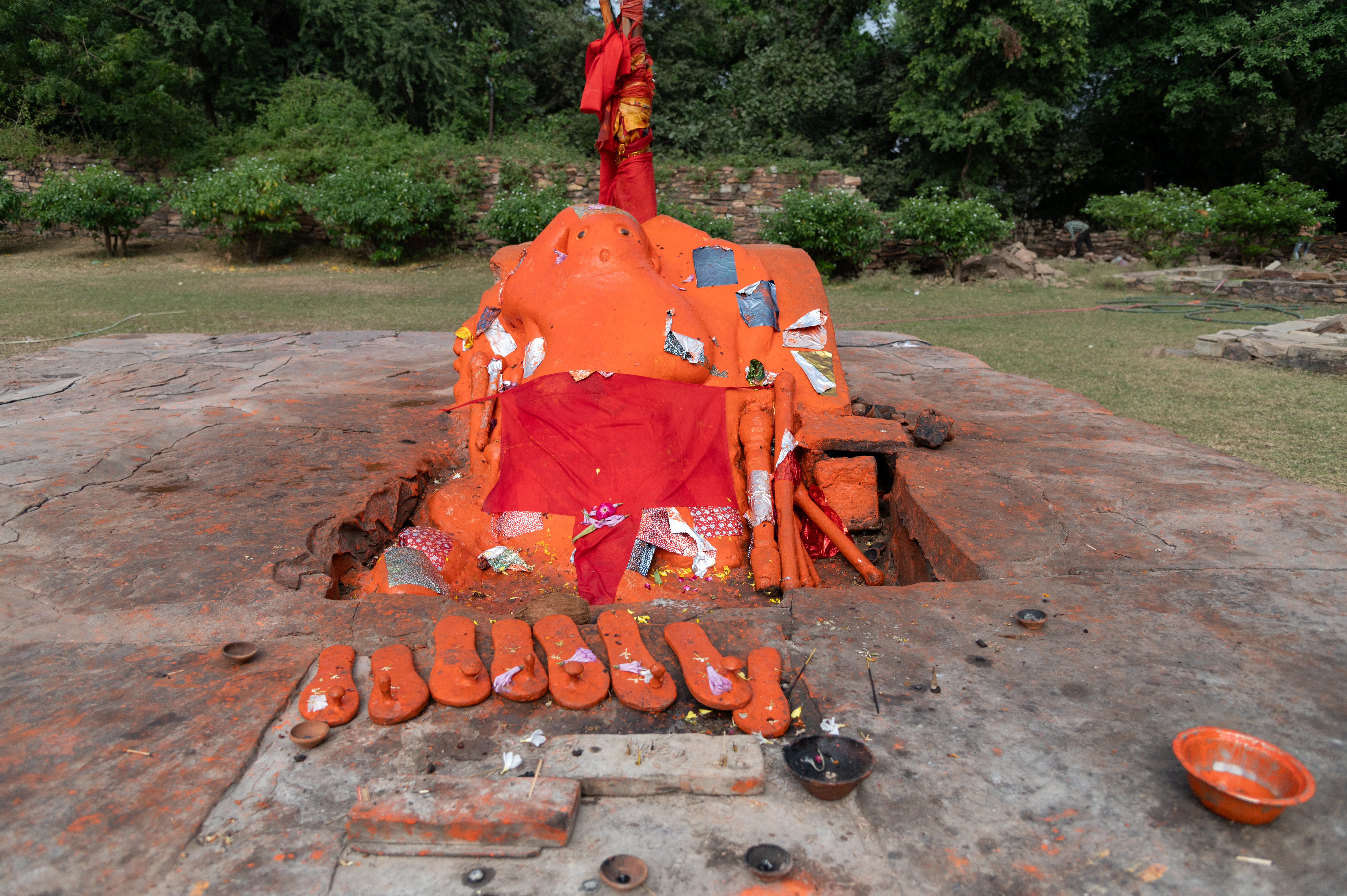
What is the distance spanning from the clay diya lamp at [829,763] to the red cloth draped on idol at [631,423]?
1511mm

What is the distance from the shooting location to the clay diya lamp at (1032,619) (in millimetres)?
2604

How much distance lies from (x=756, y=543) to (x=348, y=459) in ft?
7.43

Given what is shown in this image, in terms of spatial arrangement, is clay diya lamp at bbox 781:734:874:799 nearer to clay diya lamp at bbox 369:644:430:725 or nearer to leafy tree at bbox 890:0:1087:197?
clay diya lamp at bbox 369:644:430:725

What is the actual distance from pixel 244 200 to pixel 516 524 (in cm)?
1275

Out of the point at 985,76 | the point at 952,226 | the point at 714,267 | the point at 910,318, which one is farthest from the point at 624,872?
the point at 985,76

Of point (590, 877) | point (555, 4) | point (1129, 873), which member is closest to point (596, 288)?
point (590, 877)

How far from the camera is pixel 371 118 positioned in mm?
17562

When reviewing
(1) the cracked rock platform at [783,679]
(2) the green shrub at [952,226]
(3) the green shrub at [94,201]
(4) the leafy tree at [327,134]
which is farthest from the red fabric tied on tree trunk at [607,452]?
(3) the green shrub at [94,201]

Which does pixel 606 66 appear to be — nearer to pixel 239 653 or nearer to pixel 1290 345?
pixel 239 653

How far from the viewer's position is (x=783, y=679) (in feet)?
7.93

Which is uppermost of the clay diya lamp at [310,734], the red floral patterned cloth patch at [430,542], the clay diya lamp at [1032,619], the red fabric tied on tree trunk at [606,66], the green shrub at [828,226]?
the red fabric tied on tree trunk at [606,66]

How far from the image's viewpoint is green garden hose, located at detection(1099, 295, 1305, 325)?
1141 centimetres

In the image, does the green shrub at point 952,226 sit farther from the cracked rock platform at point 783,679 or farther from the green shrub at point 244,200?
the green shrub at point 244,200

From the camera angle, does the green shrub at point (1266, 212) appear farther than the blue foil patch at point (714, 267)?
Yes
